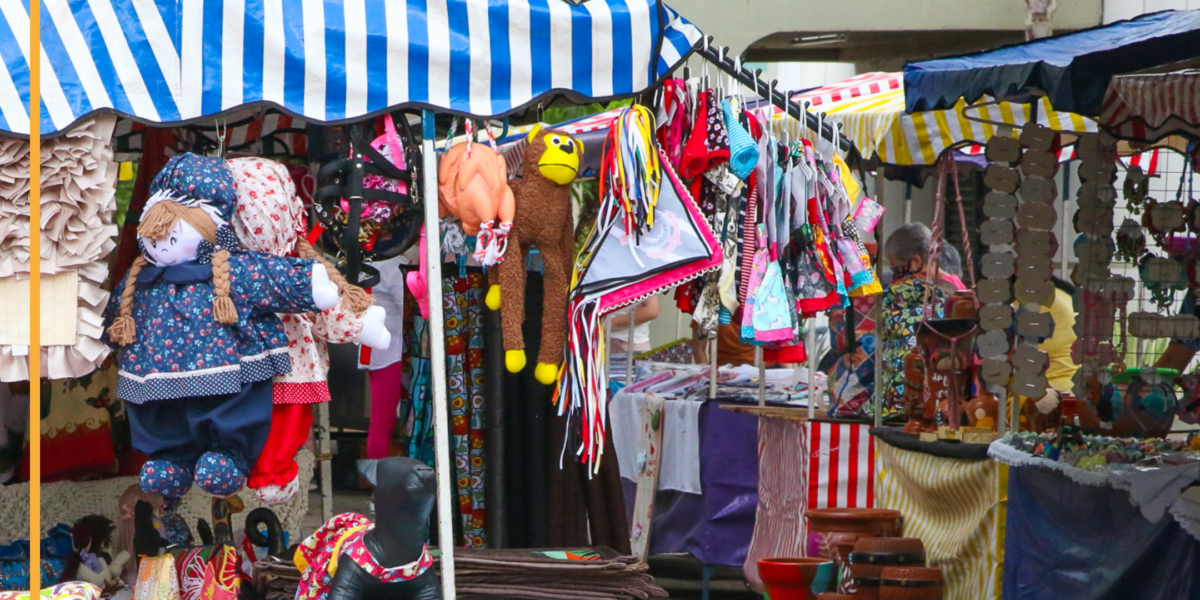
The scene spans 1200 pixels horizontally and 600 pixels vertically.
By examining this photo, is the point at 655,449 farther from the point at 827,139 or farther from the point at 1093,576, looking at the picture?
the point at 1093,576

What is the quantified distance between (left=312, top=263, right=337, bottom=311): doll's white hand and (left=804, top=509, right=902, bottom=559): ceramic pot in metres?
2.32

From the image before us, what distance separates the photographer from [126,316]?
432 centimetres

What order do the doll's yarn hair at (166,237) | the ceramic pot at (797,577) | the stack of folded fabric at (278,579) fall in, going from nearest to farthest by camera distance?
1. the doll's yarn hair at (166,237)
2. the stack of folded fabric at (278,579)
3. the ceramic pot at (797,577)

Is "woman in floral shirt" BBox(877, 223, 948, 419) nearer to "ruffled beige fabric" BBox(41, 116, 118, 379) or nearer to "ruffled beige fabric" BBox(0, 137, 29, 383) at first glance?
"ruffled beige fabric" BBox(41, 116, 118, 379)

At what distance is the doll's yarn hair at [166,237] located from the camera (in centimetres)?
424

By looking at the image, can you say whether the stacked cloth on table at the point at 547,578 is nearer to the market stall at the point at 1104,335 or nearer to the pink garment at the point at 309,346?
the pink garment at the point at 309,346

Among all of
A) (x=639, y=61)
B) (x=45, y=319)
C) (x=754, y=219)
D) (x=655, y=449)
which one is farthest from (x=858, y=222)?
(x=45, y=319)

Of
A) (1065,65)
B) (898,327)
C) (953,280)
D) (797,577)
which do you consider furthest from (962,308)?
(1065,65)

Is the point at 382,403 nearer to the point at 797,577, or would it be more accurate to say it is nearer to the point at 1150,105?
the point at 797,577

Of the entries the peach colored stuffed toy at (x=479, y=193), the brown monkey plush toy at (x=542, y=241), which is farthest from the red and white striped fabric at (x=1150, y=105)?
the peach colored stuffed toy at (x=479, y=193)

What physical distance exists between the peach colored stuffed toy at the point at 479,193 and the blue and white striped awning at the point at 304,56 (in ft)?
0.65

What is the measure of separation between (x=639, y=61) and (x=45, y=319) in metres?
2.01

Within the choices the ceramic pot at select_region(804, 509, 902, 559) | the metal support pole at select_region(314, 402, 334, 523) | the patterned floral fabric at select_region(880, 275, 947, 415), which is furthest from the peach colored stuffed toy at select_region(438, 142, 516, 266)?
the patterned floral fabric at select_region(880, 275, 947, 415)

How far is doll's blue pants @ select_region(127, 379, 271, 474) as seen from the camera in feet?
14.0
